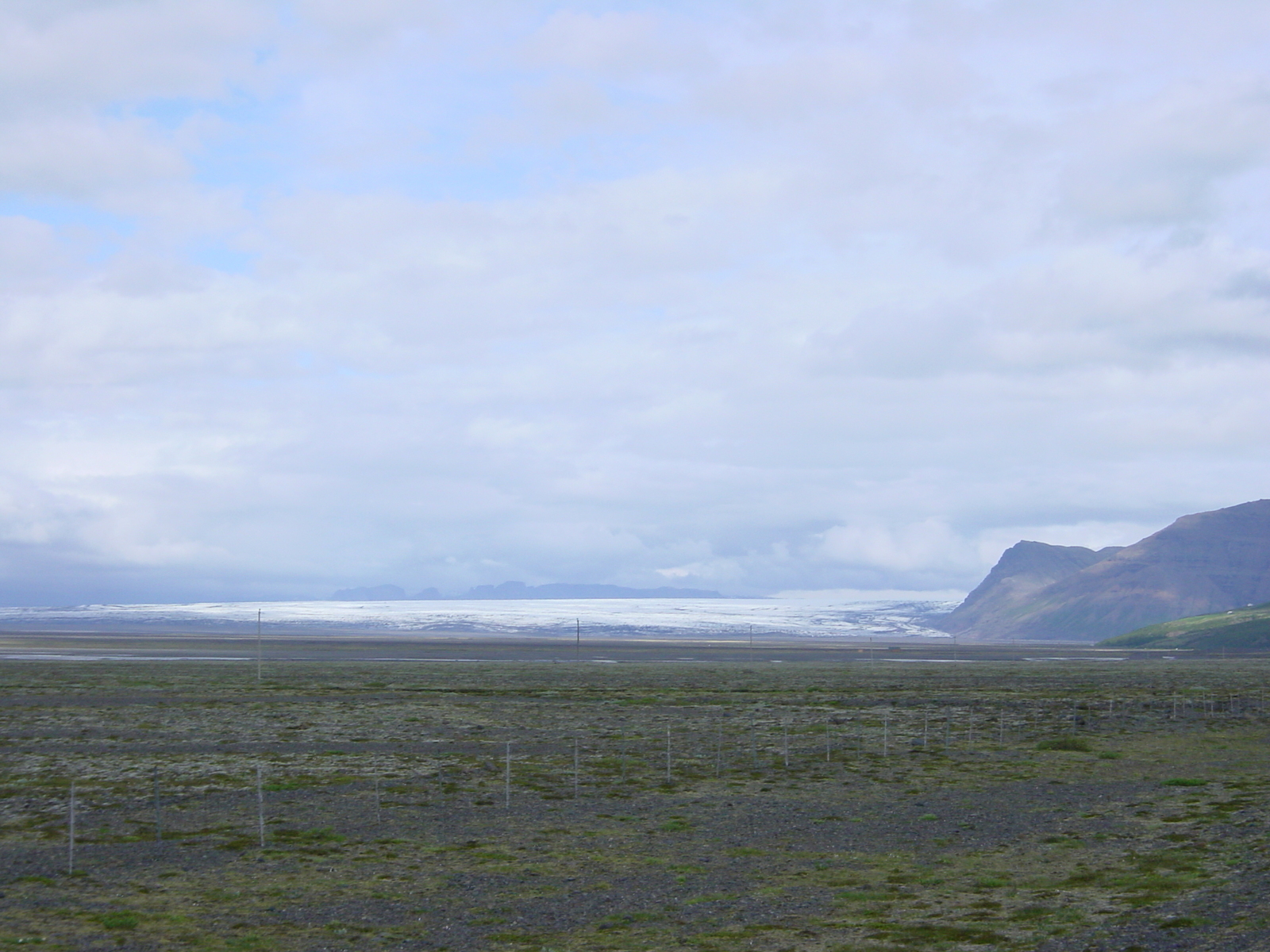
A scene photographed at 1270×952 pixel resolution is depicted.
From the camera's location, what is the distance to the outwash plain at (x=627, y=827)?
914 inches

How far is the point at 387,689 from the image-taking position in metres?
91.6

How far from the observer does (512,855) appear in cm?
3070

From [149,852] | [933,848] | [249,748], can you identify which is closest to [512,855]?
[149,852]

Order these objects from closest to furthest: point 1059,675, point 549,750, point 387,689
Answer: point 549,750 → point 387,689 → point 1059,675

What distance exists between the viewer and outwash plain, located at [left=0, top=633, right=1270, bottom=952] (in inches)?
914

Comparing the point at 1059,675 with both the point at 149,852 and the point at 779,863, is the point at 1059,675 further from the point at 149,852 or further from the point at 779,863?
the point at 149,852

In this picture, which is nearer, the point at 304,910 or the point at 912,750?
the point at 304,910

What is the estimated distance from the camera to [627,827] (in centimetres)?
3494

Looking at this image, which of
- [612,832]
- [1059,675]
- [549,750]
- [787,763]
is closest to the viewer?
[612,832]

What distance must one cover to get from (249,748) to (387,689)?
40.5 m

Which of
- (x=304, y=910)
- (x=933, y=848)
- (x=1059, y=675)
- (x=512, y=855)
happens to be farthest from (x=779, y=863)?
(x=1059, y=675)

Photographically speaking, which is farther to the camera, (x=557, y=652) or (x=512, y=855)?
(x=557, y=652)

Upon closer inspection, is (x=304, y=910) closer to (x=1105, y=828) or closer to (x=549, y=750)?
(x=1105, y=828)

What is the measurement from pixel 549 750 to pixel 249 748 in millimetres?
14674
